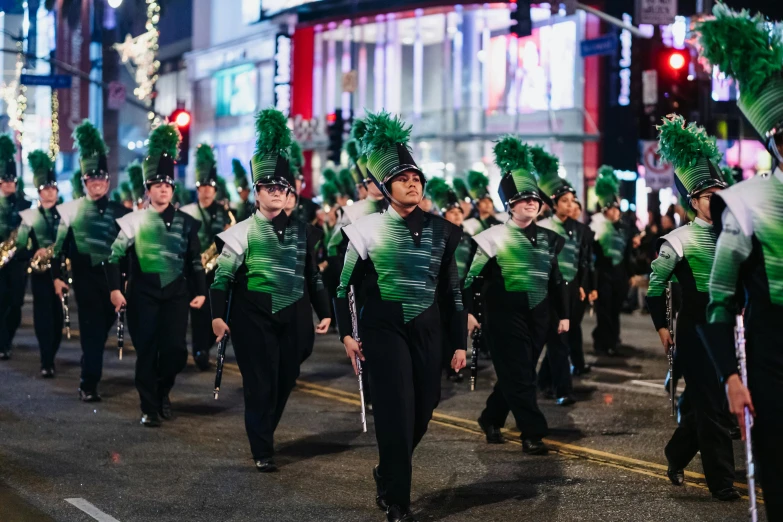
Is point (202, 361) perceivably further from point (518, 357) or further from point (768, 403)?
point (768, 403)

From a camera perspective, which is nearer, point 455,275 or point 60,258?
point 455,275

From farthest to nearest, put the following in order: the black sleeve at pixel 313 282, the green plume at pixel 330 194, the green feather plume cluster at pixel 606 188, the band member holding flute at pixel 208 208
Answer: the green plume at pixel 330 194 < the green feather plume cluster at pixel 606 188 < the band member holding flute at pixel 208 208 < the black sleeve at pixel 313 282

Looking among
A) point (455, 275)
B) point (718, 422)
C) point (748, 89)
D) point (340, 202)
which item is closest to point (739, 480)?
point (718, 422)

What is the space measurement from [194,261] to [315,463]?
113 inches

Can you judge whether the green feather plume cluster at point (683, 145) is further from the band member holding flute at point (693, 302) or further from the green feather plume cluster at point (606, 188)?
the green feather plume cluster at point (606, 188)

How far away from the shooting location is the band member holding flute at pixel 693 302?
7.91m

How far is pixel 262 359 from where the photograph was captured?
30.3ft

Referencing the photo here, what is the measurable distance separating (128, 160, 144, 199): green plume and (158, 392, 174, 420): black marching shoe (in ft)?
30.6

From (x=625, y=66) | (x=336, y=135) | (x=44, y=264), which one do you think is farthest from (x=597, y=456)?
(x=625, y=66)

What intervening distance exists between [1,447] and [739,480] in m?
5.34

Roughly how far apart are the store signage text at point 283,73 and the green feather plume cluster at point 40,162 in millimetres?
34409

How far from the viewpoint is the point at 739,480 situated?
8570 millimetres

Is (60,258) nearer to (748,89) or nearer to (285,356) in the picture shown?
(285,356)

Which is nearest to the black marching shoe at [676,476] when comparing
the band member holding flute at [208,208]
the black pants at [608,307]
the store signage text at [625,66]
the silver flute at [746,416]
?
the silver flute at [746,416]
